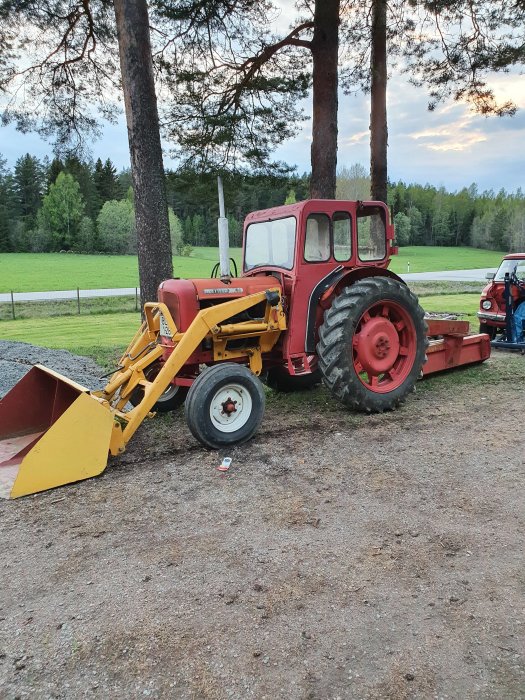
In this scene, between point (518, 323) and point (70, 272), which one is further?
point (70, 272)

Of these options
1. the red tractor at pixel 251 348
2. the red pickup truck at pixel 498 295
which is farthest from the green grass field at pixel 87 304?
the red tractor at pixel 251 348

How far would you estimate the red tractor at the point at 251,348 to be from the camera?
3908 mm

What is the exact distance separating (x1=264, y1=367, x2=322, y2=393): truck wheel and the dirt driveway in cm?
174

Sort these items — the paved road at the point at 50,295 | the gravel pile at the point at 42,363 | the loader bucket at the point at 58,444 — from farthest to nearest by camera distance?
the paved road at the point at 50,295, the gravel pile at the point at 42,363, the loader bucket at the point at 58,444

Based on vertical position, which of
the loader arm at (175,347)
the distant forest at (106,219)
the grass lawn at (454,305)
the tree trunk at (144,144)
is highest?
the distant forest at (106,219)

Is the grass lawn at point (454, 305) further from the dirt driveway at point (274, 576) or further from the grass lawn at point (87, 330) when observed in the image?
the dirt driveway at point (274, 576)

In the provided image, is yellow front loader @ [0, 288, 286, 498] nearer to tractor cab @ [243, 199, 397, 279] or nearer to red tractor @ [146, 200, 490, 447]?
red tractor @ [146, 200, 490, 447]

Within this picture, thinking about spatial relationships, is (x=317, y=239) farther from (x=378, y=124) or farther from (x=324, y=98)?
(x=378, y=124)

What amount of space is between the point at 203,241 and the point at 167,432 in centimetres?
7392

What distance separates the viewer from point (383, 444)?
4.59 meters

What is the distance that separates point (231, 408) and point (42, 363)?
13.4ft

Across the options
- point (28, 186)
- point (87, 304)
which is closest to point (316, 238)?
point (87, 304)

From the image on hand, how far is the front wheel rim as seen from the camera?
4426 millimetres

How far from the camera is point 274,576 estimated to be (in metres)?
2.69
